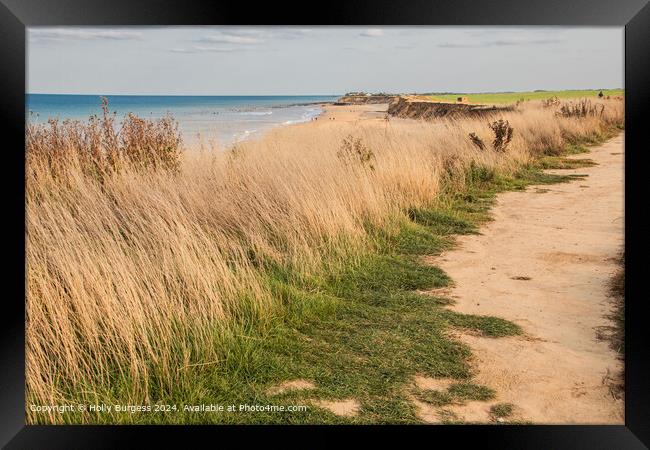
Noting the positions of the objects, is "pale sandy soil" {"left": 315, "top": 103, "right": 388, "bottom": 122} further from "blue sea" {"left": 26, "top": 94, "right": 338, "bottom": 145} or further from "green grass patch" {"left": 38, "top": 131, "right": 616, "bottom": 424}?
"green grass patch" {"left": 38, "top": 131, "right": 616, "bottom": 424}

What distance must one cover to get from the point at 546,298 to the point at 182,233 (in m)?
3.18

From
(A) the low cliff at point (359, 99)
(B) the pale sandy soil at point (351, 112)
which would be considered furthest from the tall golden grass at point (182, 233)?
(A) the low cliff at point (359, 99)

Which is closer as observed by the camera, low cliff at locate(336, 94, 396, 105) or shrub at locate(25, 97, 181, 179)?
shrub at locate(25, 97, 181, 179)

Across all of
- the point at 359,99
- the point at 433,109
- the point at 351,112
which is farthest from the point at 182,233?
the point at 433,109

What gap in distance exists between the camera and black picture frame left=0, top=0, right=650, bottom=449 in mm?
3947

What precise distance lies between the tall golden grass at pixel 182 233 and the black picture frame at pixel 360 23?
190 mm

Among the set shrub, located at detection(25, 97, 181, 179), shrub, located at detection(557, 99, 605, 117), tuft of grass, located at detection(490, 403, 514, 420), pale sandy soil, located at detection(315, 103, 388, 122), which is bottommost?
tuft of grass, located at detection(490, 403, 514, 420)

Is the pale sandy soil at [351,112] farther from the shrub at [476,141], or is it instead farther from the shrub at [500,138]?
the shrub at [500,138]

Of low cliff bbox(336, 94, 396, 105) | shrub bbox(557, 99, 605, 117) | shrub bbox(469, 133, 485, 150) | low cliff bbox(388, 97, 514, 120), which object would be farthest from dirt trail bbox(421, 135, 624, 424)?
shrub bbox(557, 99, 605, 117)

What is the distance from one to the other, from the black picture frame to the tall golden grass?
190 mm

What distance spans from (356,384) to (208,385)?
94 cm

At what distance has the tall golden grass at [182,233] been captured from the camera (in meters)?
4.00

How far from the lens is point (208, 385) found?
390cm

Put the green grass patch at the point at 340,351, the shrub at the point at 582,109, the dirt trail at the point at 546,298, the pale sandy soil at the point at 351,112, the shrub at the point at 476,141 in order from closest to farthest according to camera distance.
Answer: the green grass patch at the point at 340,351
the dirt trail at the point at 546,298
the pale sandy soil at the point at 351,112
the shrub at the point at 476,141
the shrub at the point at 582,109
